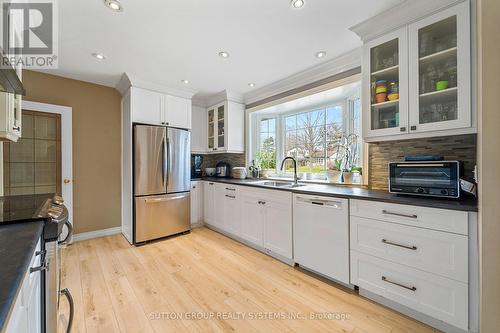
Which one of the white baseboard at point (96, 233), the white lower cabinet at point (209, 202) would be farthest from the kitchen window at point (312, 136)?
the white baseboard at point (96, 233)

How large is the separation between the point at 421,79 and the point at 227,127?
2.69 meters

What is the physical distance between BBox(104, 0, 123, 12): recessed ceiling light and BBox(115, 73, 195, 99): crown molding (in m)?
1.34

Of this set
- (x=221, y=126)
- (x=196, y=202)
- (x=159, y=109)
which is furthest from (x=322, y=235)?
(x=159, y=109)

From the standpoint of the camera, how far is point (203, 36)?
202 centimetres

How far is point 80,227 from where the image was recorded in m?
3.11

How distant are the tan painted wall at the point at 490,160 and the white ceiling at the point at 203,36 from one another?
836mm

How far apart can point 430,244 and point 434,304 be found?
414mm

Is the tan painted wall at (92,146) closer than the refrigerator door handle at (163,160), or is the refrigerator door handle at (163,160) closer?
the tan painted wall at (92,146)

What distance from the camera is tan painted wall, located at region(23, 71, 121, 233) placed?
2975mm

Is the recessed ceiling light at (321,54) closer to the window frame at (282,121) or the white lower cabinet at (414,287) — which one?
the window frame at (282,121)

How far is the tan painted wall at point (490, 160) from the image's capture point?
104cm

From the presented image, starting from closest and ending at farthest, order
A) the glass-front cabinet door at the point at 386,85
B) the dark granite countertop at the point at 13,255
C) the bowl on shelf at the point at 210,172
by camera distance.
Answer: the dark granite countertop at the point at 13,255 → the glass-front cabinet door at the point at 386,85 → the bowl on shelf at the point at 210,172

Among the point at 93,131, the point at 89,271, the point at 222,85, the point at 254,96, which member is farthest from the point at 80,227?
the point at 254,96

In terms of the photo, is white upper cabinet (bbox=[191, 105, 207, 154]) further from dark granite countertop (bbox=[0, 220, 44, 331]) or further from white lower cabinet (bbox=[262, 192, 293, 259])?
dark granite countertop (bbox=[0, 220, 44, 331])
